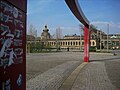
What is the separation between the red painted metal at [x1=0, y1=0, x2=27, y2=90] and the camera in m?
4.25

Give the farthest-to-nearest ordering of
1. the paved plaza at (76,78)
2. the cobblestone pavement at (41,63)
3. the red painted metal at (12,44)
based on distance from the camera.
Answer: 1. the cobblestone pavement at (41,63)
2. the paved plaza at (76,78)
3. the red painted metal at (12,44)

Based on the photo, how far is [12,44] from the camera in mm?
4727

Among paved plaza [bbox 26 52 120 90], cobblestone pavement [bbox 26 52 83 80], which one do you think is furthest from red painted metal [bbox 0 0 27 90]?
cobblestone pavement [bbox 26 52 83 80]

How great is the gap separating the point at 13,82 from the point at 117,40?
10653cm

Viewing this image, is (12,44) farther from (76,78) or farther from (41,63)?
(41,63)

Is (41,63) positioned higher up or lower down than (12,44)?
lower down

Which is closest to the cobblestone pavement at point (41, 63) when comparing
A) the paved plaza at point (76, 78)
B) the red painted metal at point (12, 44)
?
the paved plaza at point (76, 78)

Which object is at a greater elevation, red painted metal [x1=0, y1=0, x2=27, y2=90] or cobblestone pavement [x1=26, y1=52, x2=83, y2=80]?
red painted metal [x1=0, y1=0, x2=27, y2=90]

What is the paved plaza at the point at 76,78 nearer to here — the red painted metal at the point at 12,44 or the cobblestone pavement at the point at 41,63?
the cobblestone pavement at the point at 41,63

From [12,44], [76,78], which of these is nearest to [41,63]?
[76,78]

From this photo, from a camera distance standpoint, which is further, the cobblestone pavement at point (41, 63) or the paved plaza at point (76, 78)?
the cobblestone pavement at point (41, 63)

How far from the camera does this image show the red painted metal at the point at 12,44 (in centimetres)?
425

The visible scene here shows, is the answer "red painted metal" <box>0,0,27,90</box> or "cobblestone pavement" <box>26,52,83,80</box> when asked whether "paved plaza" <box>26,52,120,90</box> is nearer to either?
"cobblestone pavement" <box>26,52,83,80</box>

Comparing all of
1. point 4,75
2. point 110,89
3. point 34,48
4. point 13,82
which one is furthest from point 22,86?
point 34,48
